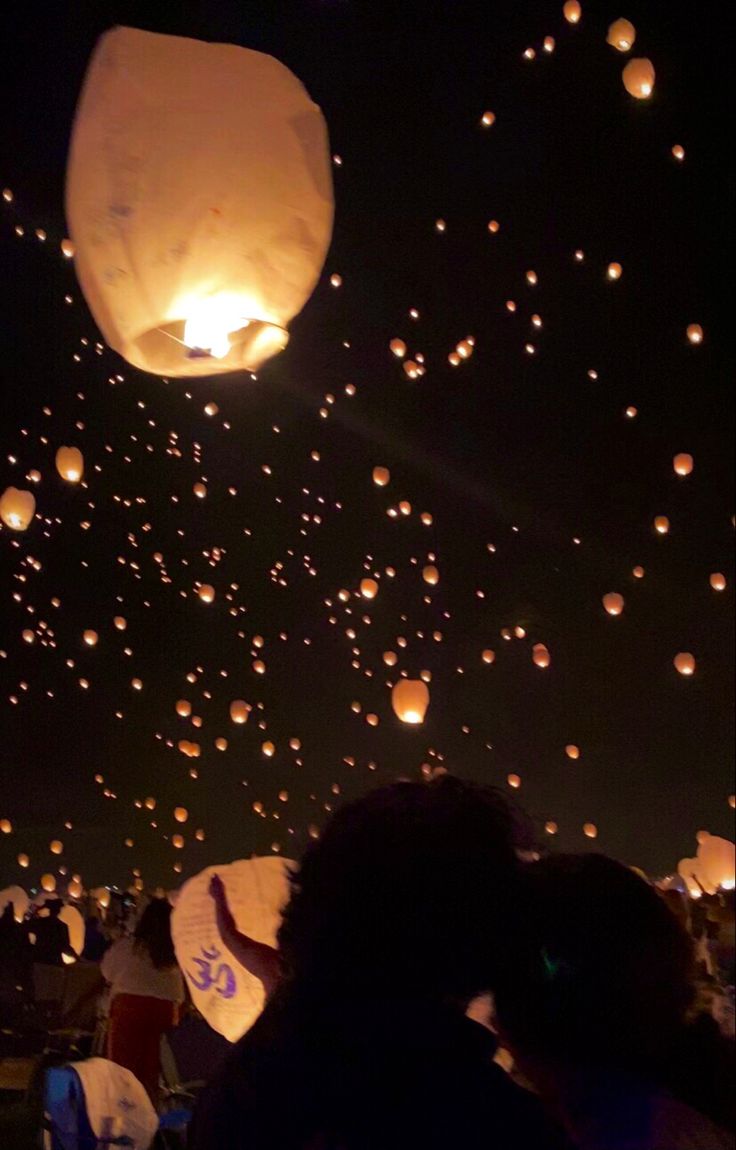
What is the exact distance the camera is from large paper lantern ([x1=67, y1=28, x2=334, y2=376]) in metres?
1.20

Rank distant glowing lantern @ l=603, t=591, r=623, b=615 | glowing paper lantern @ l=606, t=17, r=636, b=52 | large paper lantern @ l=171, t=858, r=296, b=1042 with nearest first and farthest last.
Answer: large paper lantern @ l=171, t=858, r=296, b=1042 → glowing paper lantern @ l=606, t=17, r=636, b=52 → distant glowing lantern @ l=603, t=591, r=623, b=615

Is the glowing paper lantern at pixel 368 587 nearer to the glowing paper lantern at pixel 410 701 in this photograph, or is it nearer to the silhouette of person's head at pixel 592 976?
the glowing paper lantern at pixel 410 701

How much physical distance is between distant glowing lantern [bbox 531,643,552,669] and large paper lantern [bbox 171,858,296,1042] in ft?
15.6

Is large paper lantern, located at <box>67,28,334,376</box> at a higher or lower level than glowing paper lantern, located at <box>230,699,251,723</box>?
higher

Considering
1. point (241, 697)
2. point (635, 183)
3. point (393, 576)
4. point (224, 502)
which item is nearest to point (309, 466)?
point (224, 502)

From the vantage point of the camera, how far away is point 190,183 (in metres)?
1.20

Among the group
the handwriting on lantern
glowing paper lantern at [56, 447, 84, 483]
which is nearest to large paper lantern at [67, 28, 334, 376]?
the handwriting on lantern

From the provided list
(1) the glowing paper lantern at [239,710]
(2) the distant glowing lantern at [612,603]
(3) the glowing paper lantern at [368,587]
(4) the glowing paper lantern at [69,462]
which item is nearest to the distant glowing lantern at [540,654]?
(2) the distant glowing lantern at [612,603]

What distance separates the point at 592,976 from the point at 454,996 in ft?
0.53

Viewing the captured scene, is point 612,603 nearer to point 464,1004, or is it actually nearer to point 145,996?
point 145,996

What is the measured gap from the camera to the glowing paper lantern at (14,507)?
3125mm

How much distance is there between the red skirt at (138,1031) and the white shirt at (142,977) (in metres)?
0.02

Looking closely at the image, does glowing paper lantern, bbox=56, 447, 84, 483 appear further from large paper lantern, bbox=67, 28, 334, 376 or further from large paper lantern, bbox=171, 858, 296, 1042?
large paper lantern, bbox=67, 28, 334, 376

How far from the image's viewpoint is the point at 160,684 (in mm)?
5719
